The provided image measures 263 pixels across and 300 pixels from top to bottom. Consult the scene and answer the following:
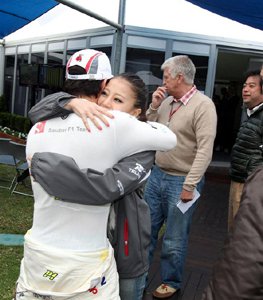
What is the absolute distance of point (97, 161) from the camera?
1.48 m

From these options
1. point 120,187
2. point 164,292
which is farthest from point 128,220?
point 164,292

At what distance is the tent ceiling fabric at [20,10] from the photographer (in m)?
7.89

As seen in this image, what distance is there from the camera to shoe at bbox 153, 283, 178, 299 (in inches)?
132

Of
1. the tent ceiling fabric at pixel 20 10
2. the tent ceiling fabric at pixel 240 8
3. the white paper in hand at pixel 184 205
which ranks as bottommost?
the white paper in hand at pixel 184 205

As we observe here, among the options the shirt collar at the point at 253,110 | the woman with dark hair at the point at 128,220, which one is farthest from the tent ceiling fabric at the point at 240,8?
the woman with dark hair at the point at 128,220

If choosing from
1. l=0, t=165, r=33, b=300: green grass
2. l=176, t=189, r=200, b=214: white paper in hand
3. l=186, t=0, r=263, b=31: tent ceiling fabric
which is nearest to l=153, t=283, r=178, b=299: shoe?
l=176, t=189, r=200, b=214: white paper in hand

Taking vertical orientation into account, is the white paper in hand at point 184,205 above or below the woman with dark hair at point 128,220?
below

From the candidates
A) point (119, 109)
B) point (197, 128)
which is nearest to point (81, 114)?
point (119, 109)

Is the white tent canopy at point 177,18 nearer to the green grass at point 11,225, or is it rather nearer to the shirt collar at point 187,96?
the green grass at point 11,225

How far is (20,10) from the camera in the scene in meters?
8.47

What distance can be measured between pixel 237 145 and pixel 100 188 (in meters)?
2.70

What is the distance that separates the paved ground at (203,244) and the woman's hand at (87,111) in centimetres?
229

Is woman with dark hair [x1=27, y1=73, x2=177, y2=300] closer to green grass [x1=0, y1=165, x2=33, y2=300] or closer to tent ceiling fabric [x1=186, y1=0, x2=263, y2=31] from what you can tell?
green grass [x1=0, y1=165, x2=33, y2=300]

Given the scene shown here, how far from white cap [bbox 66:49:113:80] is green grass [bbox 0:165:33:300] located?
2.31m
